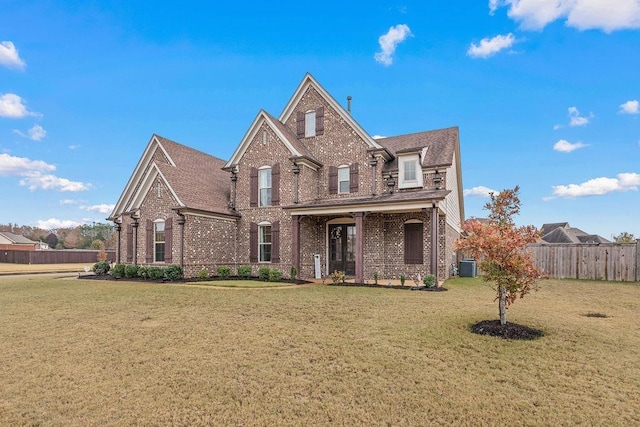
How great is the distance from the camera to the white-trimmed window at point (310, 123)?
736 inches

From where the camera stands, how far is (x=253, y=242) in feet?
60.2

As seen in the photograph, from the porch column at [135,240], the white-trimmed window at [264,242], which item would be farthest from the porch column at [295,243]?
the porch column at [135,240]

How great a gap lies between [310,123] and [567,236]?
26.4 meters

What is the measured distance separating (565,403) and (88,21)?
840 inches

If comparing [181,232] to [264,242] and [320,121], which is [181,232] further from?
[320,121]

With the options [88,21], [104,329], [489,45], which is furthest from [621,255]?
[88,21]

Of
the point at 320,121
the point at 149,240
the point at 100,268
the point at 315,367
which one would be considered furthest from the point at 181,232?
the point at 315,367

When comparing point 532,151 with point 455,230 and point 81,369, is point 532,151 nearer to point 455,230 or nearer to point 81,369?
point 455,230

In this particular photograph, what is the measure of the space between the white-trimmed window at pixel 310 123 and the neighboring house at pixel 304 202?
0.19 feet

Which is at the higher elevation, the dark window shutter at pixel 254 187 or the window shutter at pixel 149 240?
the dark window shutter at pixel 254 187

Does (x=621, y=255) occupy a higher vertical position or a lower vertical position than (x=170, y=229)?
lower

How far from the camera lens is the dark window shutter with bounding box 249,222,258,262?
1823cm

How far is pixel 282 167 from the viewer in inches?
697

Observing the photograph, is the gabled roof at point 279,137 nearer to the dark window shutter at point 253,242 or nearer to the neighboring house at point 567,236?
the dark window shutter at point 253,242
